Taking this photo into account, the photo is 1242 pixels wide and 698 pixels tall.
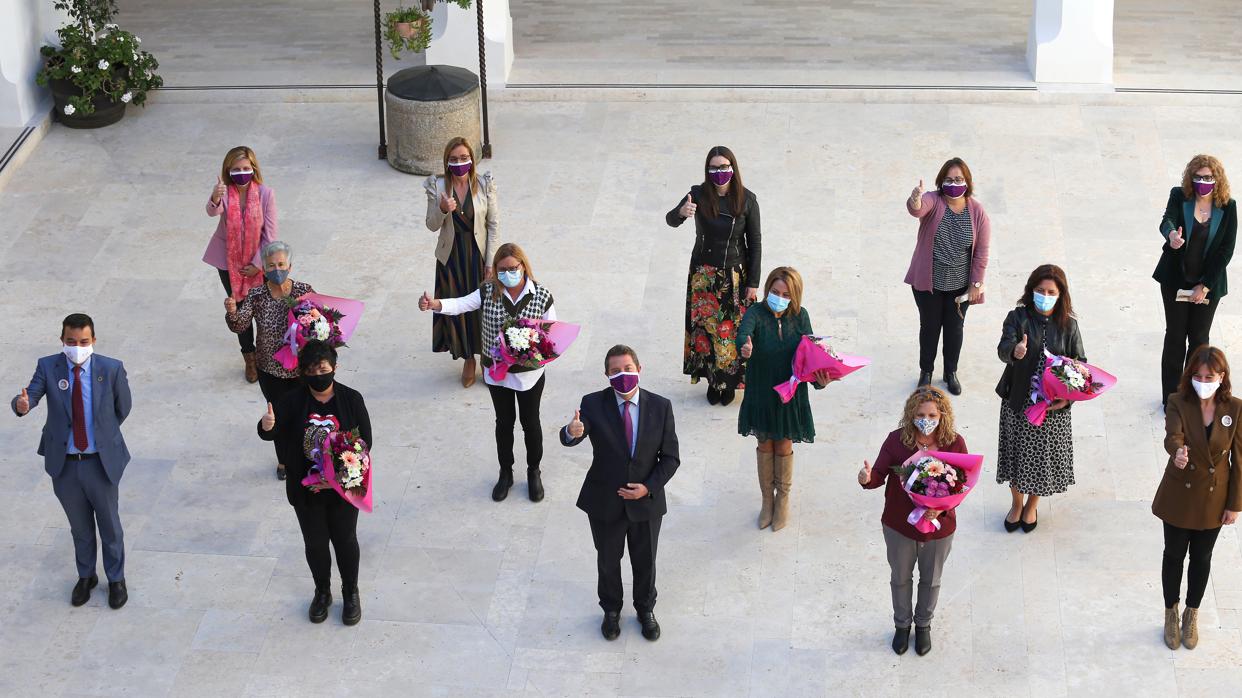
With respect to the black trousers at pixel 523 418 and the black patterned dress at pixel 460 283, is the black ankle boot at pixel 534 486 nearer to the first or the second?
the black trousers at pixel 523 418

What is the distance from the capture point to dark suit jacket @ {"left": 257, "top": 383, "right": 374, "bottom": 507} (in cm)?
806

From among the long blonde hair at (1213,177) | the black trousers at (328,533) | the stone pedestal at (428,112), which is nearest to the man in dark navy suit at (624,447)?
the black trousers at (328,533)

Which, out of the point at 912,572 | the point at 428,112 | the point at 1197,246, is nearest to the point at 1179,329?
the point at 1197,246

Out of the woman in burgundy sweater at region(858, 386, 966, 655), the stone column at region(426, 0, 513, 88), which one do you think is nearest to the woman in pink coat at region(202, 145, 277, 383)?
the woman in burgundy sweater at region(858, 386, 966, 655)

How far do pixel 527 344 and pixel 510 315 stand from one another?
337 millimetres

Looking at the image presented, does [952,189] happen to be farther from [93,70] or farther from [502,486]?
[93,70]

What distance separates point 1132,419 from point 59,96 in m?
9.67

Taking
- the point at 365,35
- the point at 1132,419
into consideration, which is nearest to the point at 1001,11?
the point at 365,35

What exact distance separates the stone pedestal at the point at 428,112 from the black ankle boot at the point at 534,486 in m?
4.68

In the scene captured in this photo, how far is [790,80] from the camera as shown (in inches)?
611

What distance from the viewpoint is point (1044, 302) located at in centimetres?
873

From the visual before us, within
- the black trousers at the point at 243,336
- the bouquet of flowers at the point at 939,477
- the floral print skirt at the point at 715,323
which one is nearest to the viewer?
the bouquet of flowers at the point at 939,477

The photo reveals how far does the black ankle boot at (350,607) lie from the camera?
28.7 feet

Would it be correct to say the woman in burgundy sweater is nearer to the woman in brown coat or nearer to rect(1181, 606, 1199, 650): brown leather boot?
the woman in brown coat
